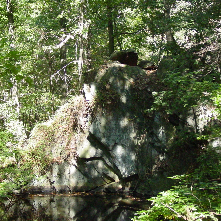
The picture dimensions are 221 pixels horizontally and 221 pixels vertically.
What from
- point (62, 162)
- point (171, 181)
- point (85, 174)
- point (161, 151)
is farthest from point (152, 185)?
point (62, 162)

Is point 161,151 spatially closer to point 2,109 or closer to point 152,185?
point 152,185

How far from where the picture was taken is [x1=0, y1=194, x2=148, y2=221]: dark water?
20.8 feet

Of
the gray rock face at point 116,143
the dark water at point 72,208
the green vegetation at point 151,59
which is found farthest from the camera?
the gray rock face at point 116,143

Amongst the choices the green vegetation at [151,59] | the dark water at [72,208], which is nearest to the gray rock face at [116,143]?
the green vegetation at [151,59]

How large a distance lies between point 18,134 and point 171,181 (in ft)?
19.2

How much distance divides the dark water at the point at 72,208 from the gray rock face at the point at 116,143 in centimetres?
69

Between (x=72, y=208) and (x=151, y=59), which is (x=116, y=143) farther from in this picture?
→ (x=151, y=59)

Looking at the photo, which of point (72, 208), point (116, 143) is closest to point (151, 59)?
point (116, 143)

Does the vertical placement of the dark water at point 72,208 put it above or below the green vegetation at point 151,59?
below

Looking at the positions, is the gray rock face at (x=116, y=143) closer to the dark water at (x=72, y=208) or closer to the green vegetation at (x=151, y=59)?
the green vegetation at (x=151, y=59)

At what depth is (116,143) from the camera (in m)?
8.82

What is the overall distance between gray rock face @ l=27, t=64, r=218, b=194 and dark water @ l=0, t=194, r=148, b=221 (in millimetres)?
687

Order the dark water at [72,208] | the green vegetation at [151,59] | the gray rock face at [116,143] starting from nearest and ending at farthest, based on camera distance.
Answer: the green vegetation at [151,59] < the dark water at [72,208] < the gray rock face at [116,143]

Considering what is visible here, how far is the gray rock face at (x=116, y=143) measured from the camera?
28.0ft
